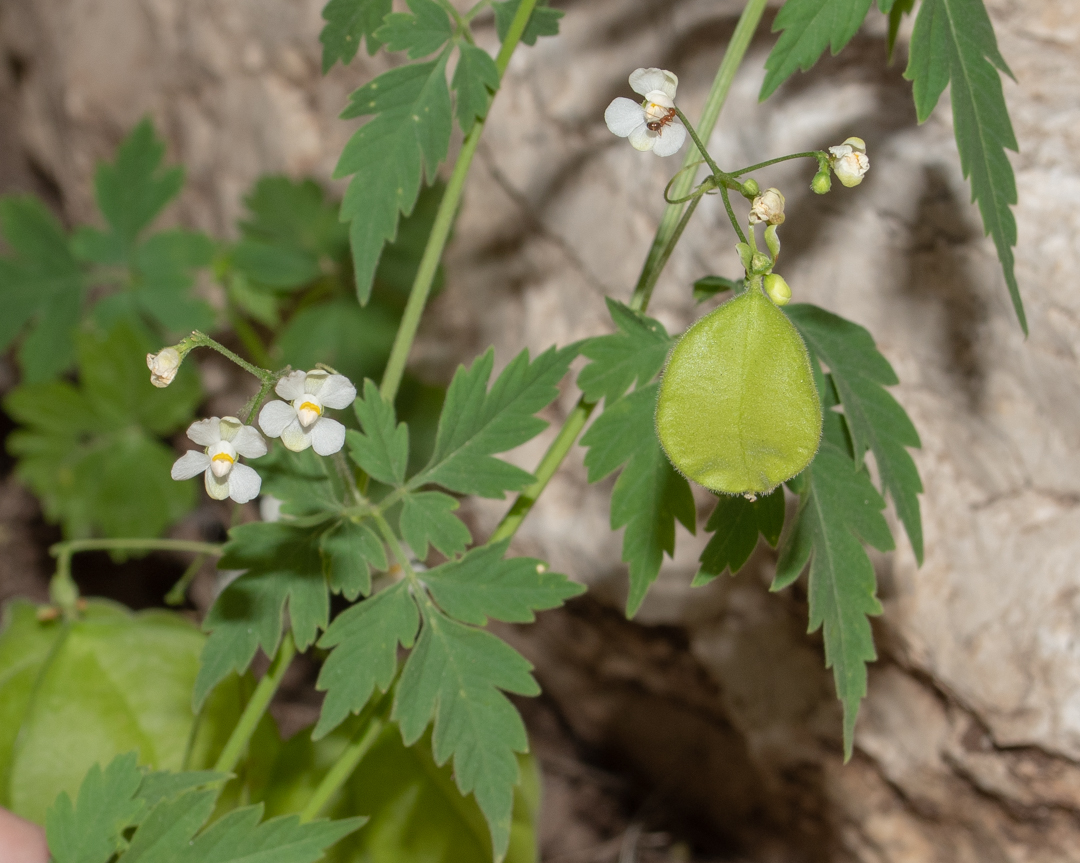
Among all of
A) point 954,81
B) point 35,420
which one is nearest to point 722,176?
point 954,81

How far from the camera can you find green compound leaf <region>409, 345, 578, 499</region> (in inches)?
30.2

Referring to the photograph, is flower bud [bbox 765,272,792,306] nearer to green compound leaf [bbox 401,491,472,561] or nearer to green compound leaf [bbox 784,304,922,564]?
green compound leaf [bbox 784,304,922,564]

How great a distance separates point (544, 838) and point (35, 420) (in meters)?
1.17

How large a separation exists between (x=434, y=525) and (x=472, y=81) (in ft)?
1.19

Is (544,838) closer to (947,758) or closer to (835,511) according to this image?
(947,758)

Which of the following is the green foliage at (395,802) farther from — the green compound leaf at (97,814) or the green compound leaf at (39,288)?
the green compound leaf at (39,288)

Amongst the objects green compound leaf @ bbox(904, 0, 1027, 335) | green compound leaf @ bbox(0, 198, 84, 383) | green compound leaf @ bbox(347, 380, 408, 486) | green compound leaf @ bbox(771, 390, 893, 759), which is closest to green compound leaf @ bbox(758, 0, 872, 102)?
green compound leaf @ bbox(904, 0, 1027, 335)

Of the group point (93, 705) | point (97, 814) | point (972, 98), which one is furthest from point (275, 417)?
point (93, 705)

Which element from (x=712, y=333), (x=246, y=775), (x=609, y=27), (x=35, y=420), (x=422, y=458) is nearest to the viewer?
(x=712, y=333)

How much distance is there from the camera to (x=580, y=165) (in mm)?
1268

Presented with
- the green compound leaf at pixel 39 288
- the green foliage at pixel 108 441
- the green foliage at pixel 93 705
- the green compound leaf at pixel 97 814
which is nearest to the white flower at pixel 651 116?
the green compound leaf at pixel 97 814

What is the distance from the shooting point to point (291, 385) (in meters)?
0.60

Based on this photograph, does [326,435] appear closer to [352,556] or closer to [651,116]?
[352,556]

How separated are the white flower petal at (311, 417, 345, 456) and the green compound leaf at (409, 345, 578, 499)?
0.51 ft
